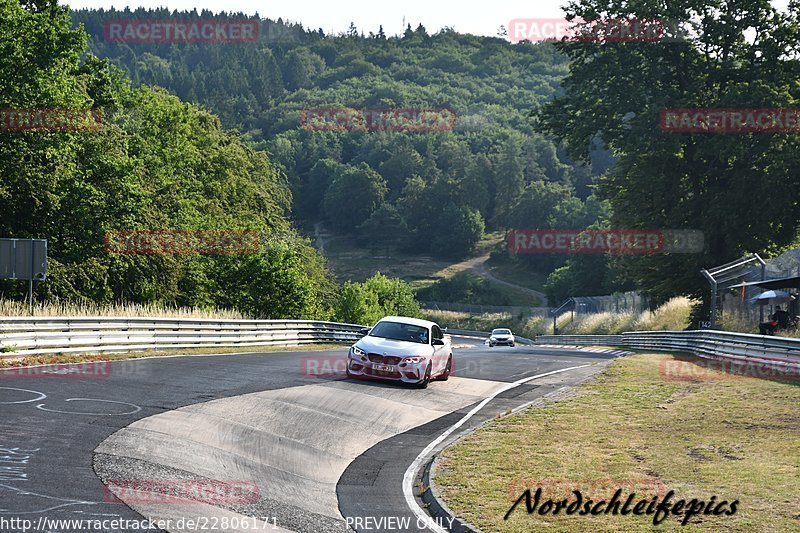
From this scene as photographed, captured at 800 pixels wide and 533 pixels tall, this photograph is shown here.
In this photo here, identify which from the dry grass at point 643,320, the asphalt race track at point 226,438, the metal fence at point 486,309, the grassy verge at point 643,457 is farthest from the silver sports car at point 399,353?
the metal fence at point 486,309

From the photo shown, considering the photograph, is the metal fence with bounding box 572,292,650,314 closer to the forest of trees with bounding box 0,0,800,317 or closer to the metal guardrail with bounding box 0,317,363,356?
the forest of trees with bounding box 0,0,800,317

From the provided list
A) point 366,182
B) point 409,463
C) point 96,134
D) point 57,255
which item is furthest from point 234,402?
point 366,182

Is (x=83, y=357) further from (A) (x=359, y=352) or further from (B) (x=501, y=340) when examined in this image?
(B) (x=501, y=340)

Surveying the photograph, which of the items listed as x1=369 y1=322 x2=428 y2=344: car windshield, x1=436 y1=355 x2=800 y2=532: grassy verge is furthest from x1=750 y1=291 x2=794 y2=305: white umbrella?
x1=369 y1=322 x2=428 y2=344: car windshield

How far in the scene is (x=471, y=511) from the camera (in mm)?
10094

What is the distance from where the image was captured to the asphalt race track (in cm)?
904

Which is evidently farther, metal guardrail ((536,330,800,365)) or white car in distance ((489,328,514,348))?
white car in distance ((489,328,514,348))

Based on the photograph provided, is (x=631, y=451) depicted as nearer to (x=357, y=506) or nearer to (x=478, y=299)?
(x=357, y=506)

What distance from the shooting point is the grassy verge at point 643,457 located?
32.2ft

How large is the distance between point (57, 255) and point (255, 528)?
3602 centimetres

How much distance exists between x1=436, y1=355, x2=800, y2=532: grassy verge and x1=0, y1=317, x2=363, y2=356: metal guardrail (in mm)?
6720

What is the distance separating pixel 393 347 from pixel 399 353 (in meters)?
0.27

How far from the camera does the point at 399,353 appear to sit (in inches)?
818

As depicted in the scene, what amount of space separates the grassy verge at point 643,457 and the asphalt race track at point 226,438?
102cm
